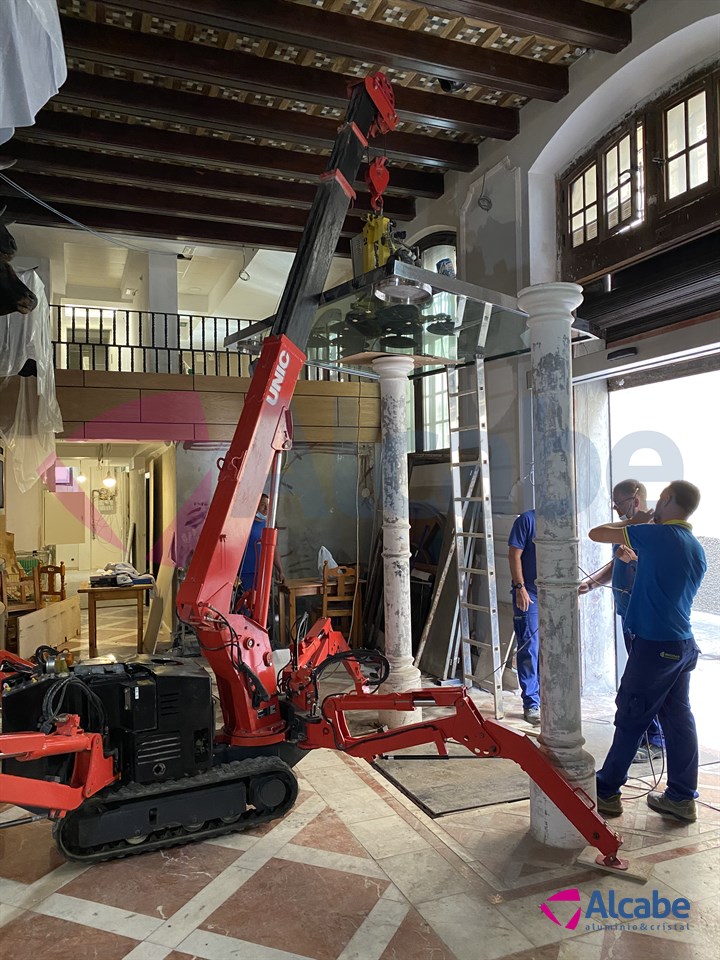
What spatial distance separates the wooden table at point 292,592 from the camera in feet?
25.4

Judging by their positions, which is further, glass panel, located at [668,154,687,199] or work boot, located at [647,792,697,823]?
glass panel, located at [668,154,687,199]

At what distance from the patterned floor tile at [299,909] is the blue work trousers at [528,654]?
2629 mm

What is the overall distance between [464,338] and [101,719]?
3.28 meters

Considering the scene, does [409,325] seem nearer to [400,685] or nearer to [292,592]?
[400,685]

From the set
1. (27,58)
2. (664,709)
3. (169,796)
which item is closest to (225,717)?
(169,796)

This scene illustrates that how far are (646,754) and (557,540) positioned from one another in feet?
6.69

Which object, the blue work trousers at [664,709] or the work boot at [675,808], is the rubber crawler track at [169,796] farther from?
the work boot at [675,808]

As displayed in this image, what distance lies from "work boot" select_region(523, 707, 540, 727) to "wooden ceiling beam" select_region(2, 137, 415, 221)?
17.2ft

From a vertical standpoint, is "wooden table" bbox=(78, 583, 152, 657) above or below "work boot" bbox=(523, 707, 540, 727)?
above

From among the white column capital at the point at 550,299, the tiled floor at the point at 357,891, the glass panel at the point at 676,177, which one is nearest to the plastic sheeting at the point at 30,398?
the tiled floor at the point at 357,891

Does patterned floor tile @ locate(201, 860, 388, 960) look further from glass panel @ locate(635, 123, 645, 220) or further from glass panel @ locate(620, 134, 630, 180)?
glass panel @ locate(620, 134, 630, 180)

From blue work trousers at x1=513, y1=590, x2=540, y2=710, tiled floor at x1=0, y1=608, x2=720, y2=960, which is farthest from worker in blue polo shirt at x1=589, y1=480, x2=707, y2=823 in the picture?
blue work trousers at x1=513, y1=590, x2=540, y2=710

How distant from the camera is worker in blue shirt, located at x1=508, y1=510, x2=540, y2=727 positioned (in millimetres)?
5488

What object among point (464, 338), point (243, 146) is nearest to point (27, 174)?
point (243, 146)
